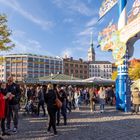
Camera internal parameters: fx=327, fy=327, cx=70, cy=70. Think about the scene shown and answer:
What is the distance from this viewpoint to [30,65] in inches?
6009

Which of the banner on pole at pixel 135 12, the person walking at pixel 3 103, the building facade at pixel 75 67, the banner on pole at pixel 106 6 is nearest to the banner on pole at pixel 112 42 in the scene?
the banner on pole at pixel 106 6

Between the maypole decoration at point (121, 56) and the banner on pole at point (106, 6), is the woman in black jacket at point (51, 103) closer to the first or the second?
the maypole decoration at point (121, 56)

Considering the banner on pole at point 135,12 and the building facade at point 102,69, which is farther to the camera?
the building facade at point 102,69

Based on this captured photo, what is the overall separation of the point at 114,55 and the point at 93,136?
37.5 ft

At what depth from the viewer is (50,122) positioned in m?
10.6

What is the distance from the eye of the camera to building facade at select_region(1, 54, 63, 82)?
150413 millimetres

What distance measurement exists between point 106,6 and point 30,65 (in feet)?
433

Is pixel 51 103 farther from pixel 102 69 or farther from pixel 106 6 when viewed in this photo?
pixel 102 69

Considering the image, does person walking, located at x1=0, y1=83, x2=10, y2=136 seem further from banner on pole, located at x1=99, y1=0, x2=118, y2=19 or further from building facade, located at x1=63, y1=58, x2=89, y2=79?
building facade, located at x1=63, y1=58, x2=89, y2=79

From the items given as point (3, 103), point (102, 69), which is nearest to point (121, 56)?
point (3, 103)

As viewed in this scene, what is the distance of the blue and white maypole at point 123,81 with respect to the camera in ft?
65.3

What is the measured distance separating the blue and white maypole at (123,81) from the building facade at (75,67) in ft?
474

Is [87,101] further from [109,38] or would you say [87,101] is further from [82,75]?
[82,75]

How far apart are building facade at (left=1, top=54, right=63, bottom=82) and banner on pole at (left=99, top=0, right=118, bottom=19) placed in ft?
404
